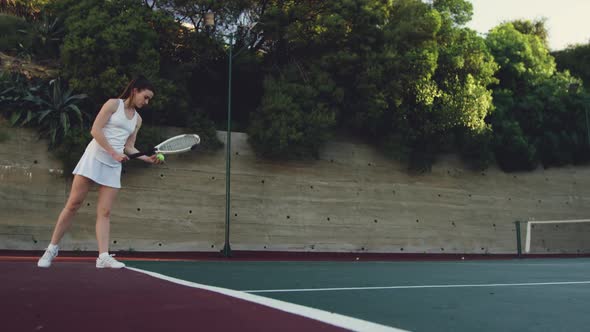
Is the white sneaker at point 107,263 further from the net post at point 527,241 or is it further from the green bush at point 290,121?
the net post at point 527,241

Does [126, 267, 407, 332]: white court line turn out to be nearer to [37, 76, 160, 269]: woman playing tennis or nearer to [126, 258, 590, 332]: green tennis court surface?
[126, 258, 590, 332]: green tennis court surface

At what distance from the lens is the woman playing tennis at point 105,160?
247 inches

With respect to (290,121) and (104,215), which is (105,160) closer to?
(104,215)

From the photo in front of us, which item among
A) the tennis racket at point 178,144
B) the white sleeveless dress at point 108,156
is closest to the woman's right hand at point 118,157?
the white sleeveless dress at point 108,156

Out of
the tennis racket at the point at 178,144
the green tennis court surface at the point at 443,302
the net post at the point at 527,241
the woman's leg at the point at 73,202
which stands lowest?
the net post at the point at 527,241

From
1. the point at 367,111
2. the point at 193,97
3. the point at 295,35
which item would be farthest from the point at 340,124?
the point at 193,97

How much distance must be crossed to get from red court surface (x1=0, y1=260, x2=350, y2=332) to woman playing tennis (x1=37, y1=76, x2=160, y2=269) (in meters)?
1.76

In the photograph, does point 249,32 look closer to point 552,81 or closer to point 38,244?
point 38,244

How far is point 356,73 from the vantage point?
2070cm

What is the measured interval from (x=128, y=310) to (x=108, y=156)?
11.7 feet

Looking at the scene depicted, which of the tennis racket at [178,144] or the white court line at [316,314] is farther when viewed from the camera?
the tennis racket at [178,144]

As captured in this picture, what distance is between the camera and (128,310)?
3137mm

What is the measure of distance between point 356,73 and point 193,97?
597 cm

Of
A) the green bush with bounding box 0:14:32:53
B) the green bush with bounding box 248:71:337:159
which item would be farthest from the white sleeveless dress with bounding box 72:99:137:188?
the green bush with bounding box 0:14:32:53
